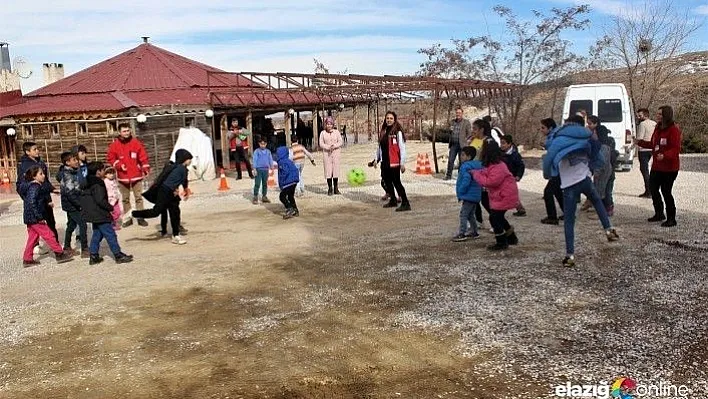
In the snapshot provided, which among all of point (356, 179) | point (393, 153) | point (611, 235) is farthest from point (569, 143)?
point (356, 179)

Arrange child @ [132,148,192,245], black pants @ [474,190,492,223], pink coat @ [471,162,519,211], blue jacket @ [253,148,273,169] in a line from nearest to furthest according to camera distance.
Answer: pink coat @ [471,162,519,211]
black pants @ [474,190,492,223]
child @ [132,148,192,245]
blue jacket @ [253,148,273,169]

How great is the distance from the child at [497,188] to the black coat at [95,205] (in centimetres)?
459

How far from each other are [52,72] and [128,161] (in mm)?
16911

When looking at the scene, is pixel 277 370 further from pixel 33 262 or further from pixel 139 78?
pixel 139 78

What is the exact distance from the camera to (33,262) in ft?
25.7

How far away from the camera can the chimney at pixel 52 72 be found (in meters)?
23.4

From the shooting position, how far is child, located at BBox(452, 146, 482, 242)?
295 inches

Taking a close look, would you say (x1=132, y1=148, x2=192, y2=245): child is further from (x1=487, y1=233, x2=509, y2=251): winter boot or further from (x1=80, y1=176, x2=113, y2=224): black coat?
(x1=487, y1=233, x2=509, y2=251): winter boot

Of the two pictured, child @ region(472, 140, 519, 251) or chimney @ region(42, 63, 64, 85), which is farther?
chimney @ region(42, 63, 64, 85)

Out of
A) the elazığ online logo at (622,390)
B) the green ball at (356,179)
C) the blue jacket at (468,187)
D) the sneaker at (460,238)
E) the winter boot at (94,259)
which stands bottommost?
the elazığ online logo at (622,390)

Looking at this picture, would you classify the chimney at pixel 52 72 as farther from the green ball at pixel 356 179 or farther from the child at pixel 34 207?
the child at pixel 34 207

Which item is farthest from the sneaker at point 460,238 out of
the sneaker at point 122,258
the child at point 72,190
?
the child at point 72,190

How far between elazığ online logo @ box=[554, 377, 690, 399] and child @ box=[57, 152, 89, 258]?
6.23 m

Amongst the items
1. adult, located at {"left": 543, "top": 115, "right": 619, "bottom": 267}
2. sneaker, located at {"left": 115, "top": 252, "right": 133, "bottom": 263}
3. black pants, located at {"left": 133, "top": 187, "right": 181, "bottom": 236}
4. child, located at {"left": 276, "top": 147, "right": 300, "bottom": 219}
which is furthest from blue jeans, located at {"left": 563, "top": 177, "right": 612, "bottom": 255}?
sneaker, located at {"left": 115, "top": 252, "right": 133, "bottom": 263}
